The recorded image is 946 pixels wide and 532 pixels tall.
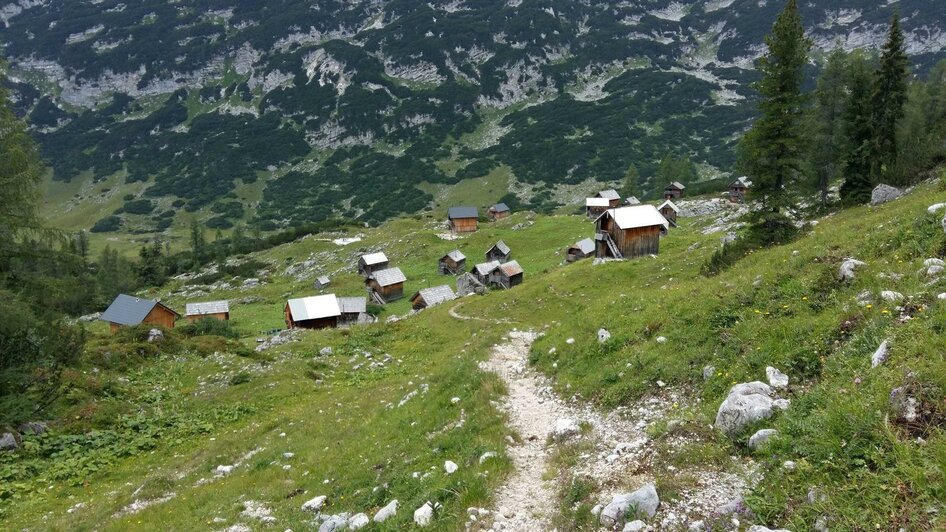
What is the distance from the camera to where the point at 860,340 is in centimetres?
812

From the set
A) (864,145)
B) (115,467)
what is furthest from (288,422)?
(864,145)

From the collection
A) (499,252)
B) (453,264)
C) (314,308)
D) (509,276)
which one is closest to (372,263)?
(453,264)

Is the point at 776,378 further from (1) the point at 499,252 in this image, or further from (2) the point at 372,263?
(2) the point at 372,263

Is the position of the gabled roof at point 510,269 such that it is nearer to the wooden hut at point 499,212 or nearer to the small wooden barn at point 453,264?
the small wooden barn at point 453,264

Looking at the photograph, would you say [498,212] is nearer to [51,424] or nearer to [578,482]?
[51,424]

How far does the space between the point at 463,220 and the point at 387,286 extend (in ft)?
124

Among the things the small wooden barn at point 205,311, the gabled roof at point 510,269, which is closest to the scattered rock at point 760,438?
the gabled roof at point 510,269

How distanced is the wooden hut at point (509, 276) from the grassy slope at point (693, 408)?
125ft

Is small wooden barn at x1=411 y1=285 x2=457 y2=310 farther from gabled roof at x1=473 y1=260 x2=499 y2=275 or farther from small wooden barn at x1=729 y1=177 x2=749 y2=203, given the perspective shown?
small wooden barn at x1=729 y1=177 x2=749 y2=203

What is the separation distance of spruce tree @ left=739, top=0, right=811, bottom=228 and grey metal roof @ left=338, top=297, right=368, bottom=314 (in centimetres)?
4709

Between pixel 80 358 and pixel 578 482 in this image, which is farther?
pixel 80 358

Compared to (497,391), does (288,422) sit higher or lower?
lower

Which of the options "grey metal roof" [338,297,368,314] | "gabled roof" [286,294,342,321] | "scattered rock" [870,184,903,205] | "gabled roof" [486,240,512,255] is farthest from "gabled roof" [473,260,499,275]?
"scattered rock" [870,184,903,205]

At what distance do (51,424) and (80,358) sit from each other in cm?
680
